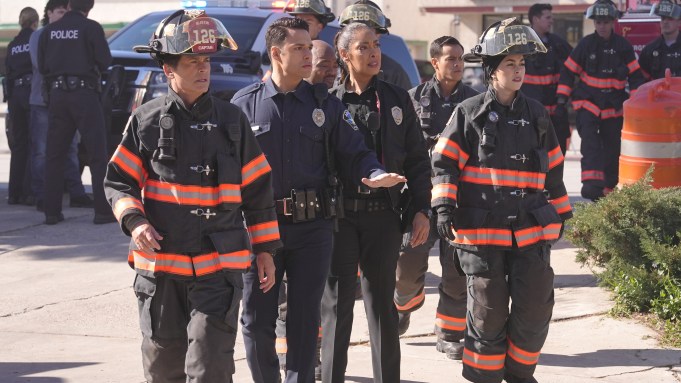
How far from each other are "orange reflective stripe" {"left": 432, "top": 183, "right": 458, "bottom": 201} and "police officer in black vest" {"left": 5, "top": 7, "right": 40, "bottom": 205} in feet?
23.2

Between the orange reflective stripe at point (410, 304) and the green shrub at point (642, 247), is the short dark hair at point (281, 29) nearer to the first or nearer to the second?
the orange reflective stripe at point (410, 304)

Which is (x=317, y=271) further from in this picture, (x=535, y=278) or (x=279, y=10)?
(x=279, y=10)

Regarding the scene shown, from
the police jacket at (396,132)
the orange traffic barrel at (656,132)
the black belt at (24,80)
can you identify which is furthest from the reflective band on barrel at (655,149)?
the black belt at (24,80)

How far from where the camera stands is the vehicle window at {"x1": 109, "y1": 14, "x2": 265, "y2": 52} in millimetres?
11130

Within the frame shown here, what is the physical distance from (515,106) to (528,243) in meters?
0.65

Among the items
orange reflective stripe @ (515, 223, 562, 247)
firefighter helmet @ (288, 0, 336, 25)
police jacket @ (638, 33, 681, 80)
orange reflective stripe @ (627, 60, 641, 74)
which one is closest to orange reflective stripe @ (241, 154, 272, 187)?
orange reflective stripe @ (515, 223, 562, 247)

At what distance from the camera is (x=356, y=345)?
673 centimetres

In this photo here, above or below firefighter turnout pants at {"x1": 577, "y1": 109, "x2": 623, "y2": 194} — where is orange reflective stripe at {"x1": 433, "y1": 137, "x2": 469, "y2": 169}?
above

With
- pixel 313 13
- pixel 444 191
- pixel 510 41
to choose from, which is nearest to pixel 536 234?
pixel 444 191

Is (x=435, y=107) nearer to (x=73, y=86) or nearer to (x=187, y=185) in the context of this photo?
(x=187, y=185)

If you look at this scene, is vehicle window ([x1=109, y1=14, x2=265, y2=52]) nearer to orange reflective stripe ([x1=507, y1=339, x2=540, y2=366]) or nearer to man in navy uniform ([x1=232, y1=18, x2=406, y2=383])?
man in navy uniform ([x1=232, y1=18, x2=406, y2=383])

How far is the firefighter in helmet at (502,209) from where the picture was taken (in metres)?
5.49

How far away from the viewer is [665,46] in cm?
1219

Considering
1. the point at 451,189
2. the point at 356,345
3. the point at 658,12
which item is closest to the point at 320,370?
the point at 356,345
